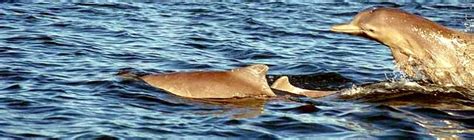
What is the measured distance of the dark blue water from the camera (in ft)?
33.0

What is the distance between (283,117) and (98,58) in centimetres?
519

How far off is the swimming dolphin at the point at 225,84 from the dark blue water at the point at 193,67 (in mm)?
257

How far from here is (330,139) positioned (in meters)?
9.56

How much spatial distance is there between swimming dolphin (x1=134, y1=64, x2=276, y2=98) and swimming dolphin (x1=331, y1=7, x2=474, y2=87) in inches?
48.1

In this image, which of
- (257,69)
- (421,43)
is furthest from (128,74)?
(421,43)

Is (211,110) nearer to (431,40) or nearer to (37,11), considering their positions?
(431,40)

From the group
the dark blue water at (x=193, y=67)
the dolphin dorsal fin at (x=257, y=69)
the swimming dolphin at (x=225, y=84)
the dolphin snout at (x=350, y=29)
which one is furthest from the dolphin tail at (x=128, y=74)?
the dolphin snout at (x=350, y=29)

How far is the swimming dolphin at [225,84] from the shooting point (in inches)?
455

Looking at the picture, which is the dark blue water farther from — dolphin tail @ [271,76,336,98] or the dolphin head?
the dolphin head

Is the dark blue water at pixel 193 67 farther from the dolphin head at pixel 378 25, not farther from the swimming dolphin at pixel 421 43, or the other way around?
the dolphin head at pixel 378 25

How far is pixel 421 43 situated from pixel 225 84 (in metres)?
2.36

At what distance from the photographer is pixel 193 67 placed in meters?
15.0

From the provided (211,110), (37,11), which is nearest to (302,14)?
(37,11)

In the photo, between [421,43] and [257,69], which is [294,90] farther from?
[421,43]
